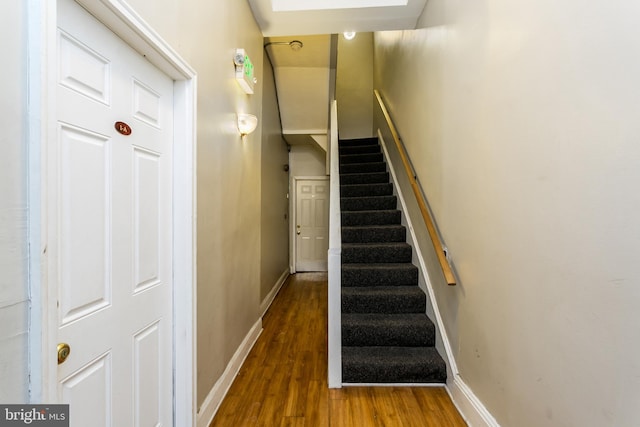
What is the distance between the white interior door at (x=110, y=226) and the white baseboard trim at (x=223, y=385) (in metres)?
0.25

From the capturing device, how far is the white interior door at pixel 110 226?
2.68 feet

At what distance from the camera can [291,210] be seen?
5488 millimetres

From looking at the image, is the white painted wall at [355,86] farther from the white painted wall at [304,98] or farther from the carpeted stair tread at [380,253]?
the carpeted stair tread at [380,253]

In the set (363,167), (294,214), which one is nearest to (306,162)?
(294,214)

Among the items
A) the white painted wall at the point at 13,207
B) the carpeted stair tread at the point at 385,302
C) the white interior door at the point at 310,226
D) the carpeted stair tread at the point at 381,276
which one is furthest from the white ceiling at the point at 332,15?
the white interior door at the point at 310,226

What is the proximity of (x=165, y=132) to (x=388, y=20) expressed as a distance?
7.57 ft

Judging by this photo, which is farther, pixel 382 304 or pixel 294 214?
pixel 294 214

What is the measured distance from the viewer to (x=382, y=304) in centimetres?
236

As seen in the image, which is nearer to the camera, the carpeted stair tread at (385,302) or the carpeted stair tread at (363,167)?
the carpeted stair tread at (385,302)

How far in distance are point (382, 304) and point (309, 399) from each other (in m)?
0.94

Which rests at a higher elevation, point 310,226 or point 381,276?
point 310,226

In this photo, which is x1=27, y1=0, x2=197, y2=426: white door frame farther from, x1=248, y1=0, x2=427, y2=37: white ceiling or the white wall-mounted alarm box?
x1=248, y1=0, x2=427, y2=37: white ceiling

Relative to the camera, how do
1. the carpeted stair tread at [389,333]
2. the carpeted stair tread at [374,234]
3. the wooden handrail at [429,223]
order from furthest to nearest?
1. the carpeted stair tread at [374,234]
2. the carpeted stair tread at [389,333]
3. the wooden handrail at [429,223]

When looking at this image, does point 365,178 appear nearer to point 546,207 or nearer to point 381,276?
point 381,276
